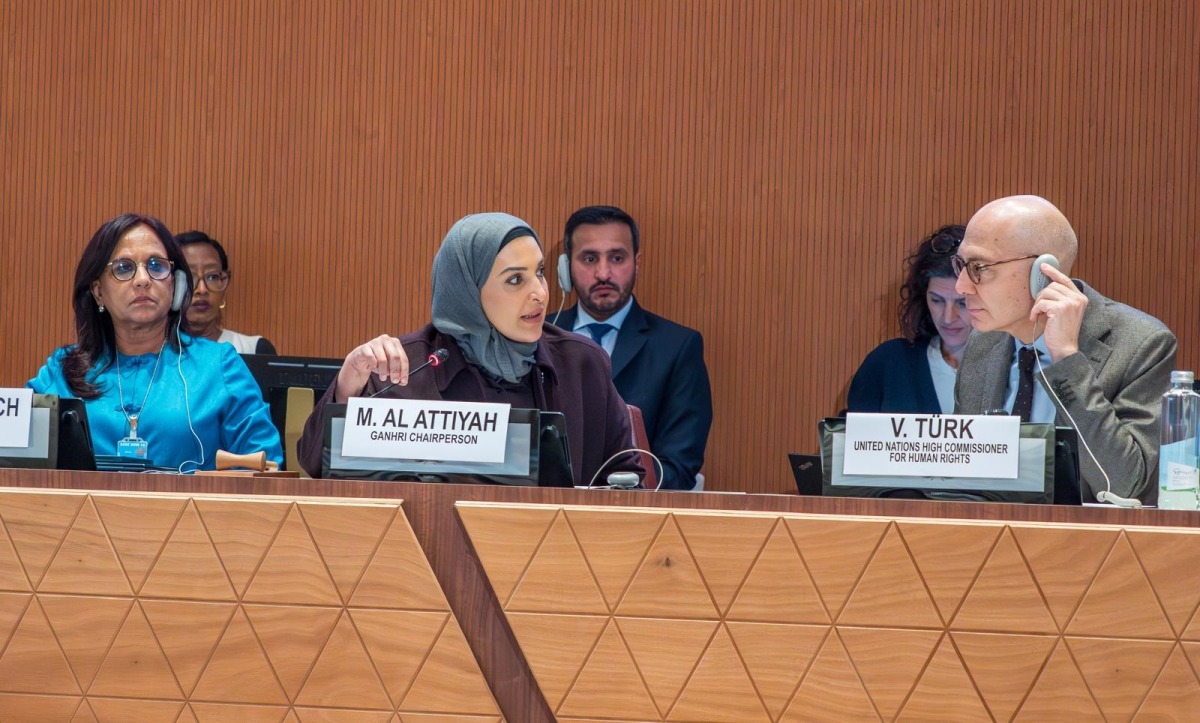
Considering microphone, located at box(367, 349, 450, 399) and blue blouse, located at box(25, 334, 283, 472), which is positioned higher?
microphone, located at box(367, 349, 450, 399)

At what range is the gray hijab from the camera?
2514mm

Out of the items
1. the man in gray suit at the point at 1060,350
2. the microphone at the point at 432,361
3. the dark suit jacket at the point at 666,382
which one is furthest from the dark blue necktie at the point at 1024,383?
the dark suit jacket at the point at 666,382

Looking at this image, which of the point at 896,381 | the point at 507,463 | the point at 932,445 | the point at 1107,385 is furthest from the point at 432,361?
the point at 896,381

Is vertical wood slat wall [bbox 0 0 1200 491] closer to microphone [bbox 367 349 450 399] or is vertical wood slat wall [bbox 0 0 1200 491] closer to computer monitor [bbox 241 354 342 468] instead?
computer monitor [bbox 241 354 342 468]

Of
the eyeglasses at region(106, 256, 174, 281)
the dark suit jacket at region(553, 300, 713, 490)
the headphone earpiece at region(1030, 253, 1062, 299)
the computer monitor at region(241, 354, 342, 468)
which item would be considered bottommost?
the dark suit jacket at region(553, 300, 713, 490)

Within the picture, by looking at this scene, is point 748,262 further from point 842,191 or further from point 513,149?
point 513,149

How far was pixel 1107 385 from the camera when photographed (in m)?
2.34

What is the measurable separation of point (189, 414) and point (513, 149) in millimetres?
1979

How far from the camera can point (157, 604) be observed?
1809mm

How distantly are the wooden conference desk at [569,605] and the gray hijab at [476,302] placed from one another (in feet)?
2.37

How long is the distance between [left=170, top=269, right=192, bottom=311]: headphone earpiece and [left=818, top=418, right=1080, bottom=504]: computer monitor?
1.71m

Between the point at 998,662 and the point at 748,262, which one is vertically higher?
the point at 748,262

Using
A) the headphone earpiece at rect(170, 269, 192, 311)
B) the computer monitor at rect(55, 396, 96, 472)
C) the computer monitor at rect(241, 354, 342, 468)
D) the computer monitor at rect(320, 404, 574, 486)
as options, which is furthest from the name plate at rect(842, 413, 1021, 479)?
the headphone earpiece at rect(170, 269, 192, 311)

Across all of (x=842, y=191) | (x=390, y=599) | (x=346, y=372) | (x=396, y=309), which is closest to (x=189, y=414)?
(x=346, y=372)
